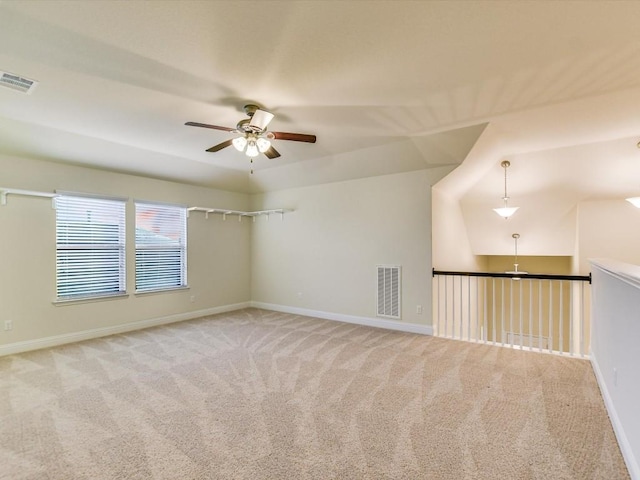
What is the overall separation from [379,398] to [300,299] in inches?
139

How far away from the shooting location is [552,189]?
17.3ft

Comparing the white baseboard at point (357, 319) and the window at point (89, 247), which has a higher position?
the window at point (89, 247)

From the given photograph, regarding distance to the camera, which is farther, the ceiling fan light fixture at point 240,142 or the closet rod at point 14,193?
the closet rod at point 14,193

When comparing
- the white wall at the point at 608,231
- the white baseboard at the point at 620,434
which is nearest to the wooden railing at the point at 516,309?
the white wall at the point at 608,231

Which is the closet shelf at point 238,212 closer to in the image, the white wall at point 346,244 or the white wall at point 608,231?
the white wall at point 346,244

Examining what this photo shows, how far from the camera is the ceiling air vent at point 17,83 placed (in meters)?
2.62

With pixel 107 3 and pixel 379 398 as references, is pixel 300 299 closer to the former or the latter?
pixel 379 398

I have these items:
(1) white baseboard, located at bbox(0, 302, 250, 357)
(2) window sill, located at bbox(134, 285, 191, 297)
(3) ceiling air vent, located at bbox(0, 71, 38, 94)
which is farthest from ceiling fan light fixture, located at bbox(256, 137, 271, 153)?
(1) white baseboard, located at bbox(0, 302, 250, 357)

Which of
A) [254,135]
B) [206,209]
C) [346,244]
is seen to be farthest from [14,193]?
[346,244]

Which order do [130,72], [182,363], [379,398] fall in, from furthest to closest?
1. [182,363]
2. [379,398]
3. [130,72]

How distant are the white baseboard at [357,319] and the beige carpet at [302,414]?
0.64 metres

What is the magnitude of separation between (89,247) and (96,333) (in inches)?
51.0

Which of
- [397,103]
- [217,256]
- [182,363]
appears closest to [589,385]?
[397,103]

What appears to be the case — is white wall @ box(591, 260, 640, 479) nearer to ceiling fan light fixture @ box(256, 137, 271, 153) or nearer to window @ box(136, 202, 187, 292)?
ceiling fan light fixture @ box(256, 137, 271, 153)
